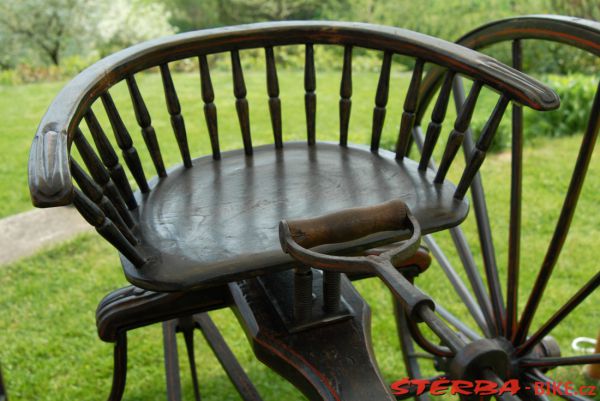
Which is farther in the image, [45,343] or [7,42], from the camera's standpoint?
[7,42]

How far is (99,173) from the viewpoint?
109 centimetres

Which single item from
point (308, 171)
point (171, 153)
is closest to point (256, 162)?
point (308, 171)

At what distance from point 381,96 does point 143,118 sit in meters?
0.52

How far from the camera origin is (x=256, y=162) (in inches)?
59.8

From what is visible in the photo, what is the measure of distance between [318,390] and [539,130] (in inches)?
133

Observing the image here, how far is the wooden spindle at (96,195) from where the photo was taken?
96 cm

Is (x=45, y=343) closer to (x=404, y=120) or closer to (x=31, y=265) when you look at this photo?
(x=31, y=265)

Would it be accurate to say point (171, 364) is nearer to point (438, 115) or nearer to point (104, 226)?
point (104, 226)

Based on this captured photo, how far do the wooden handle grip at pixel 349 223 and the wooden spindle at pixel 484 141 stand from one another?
1.12 ft

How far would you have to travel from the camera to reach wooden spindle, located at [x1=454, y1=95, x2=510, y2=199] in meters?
1.15

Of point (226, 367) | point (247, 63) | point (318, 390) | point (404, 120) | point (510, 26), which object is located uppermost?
point (510, 26)

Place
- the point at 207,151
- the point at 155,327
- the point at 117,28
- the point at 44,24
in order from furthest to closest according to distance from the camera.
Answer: the point at 117,28
the point at 44,24
the point at 207,151
the point at 155,327

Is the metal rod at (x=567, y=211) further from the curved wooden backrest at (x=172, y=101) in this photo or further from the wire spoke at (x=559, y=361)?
the curved wooden backrest at (x=172, y=101)

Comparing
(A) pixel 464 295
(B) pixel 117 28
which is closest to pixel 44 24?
(B) pixel 117 28
